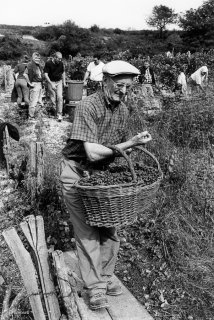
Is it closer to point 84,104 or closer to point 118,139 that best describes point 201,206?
point 118,139

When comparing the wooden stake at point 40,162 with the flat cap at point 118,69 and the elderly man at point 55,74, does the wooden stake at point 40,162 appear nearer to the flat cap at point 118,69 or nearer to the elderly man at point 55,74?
the flat cap at point 118,69

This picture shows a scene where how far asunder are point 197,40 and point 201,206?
4919 centimetres

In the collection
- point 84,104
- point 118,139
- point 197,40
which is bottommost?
point 118,139

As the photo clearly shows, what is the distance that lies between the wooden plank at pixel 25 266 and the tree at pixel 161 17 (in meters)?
88.6

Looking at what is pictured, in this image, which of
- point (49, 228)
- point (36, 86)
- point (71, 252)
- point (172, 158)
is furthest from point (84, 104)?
point (36, 86)

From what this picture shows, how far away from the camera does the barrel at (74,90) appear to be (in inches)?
381

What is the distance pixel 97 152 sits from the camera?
247 cm

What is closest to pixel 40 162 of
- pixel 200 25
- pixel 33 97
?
pixel 33 97

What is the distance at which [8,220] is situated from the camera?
14.6 ft

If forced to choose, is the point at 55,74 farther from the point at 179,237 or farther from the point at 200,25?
the point at 200,25

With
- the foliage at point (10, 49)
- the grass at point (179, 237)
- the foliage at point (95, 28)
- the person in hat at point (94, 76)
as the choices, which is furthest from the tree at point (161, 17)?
the grass at point (179, 237)

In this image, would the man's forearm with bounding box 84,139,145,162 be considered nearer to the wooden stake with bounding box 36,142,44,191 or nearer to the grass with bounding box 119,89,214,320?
the grass with bounding box 119,89,214,320

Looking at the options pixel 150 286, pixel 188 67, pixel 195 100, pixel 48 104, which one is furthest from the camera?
pixel 188 67

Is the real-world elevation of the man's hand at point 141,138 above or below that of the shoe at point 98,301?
above
